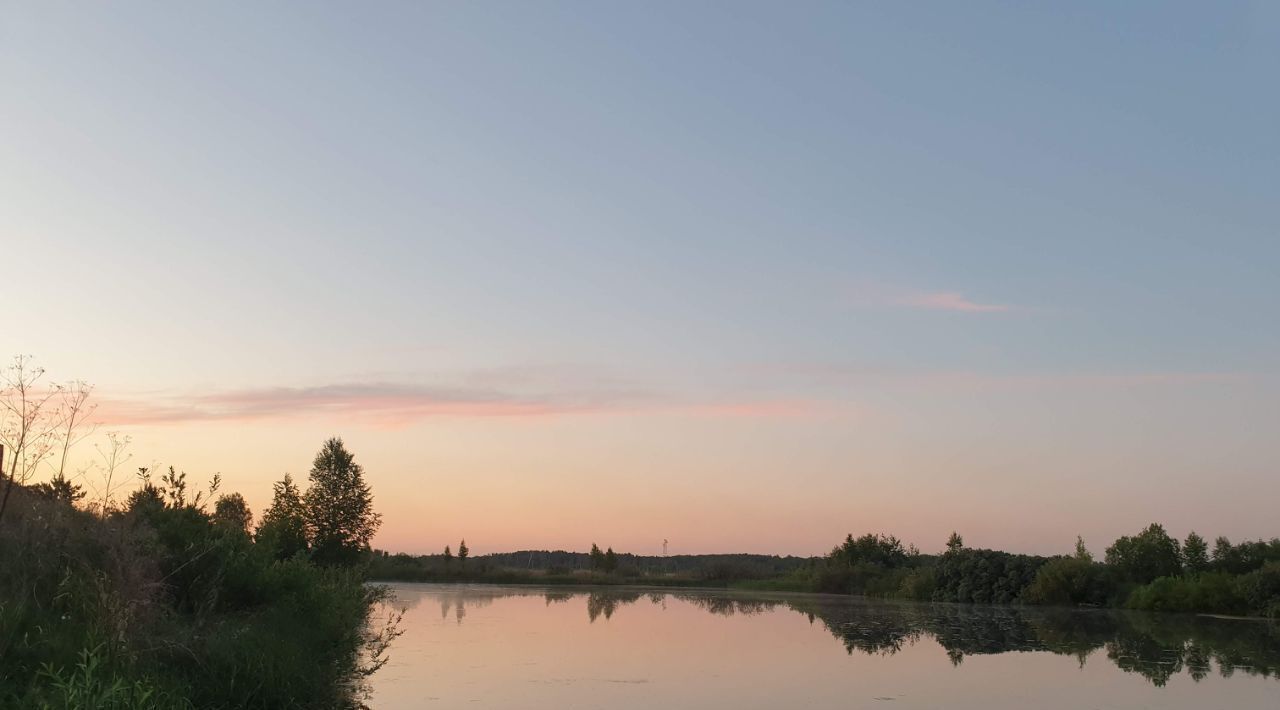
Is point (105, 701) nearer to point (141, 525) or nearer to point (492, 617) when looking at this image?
point (141, 525)

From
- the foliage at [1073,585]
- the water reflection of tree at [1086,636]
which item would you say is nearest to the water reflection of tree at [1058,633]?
the water reflection of tree at [1086,636]

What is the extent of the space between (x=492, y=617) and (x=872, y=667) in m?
17.9

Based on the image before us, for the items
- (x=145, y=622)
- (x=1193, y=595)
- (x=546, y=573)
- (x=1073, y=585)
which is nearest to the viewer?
(x=145, y=622)

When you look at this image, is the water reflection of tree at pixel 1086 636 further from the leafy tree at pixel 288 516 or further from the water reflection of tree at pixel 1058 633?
the leafy tree at pixel 288 516

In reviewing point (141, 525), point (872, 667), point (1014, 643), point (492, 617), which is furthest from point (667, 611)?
point (141, 525)

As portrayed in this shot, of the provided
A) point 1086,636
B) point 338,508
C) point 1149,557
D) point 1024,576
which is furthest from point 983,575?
point 338,508

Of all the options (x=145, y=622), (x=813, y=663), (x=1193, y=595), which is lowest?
(x=813, y=663)

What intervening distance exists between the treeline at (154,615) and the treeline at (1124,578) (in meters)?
45.3

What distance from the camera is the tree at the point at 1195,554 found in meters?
55.5

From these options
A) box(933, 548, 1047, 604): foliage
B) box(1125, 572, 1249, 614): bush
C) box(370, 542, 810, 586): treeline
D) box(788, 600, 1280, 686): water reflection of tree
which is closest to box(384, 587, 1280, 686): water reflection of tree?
box(788, 600, 1280, 686): water reflection of tree

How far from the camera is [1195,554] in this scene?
5597cm

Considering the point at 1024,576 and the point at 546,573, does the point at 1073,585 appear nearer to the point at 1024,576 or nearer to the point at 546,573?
the point at 1024,576

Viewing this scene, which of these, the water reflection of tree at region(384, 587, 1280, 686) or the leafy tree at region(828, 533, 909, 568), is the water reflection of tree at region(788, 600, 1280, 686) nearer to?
the water reflection of tree at region(384, 587, 1280, 686)

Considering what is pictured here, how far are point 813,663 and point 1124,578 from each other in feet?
137
